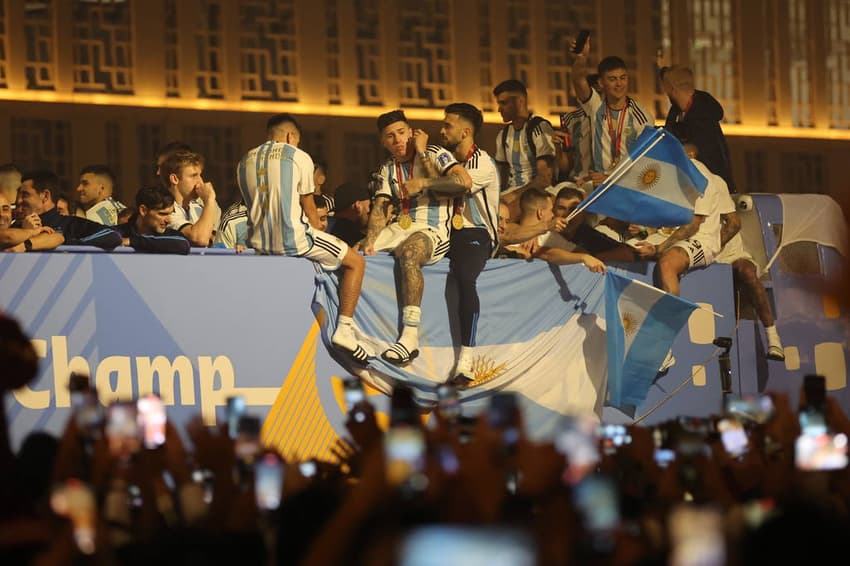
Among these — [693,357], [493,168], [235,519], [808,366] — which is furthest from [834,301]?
[235,519]

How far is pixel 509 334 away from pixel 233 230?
198 centimetres

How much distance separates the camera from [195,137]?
16.7 m

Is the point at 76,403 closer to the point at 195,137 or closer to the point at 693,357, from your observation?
the point at 693,357

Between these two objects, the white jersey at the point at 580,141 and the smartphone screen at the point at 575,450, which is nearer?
the smartphone screen at the point at 575,450

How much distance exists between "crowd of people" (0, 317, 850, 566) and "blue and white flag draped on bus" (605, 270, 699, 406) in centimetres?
495

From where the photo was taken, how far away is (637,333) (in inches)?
437

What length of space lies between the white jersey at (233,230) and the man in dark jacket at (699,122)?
11.4 feet

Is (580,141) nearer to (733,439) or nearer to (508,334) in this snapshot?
(508,334)

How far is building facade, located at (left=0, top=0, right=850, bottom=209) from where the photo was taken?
16234 mm

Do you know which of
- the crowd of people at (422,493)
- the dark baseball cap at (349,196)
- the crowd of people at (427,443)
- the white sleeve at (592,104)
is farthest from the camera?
the white sleeve at (592,104)

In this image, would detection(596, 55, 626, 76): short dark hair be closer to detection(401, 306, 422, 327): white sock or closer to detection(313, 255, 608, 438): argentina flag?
detection(313, 255, 608, 438): argentina flag

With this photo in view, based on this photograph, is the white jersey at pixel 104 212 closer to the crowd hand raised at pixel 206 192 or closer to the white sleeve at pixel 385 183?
the crowd hand raised at pixel 206 192

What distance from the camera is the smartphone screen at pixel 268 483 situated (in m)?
4.46

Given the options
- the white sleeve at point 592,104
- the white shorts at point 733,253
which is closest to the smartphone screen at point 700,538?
the white shorts at point 733,253
